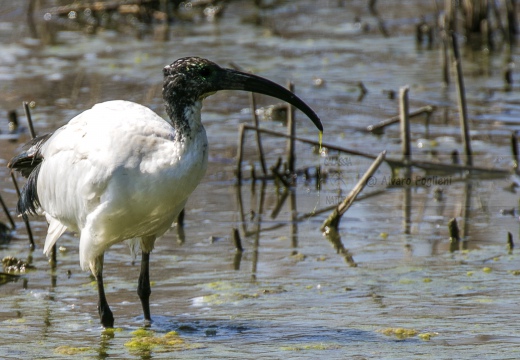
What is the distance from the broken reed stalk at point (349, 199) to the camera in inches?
311

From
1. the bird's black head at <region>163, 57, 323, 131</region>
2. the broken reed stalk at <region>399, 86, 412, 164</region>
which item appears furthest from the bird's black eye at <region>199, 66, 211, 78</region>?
the broken reed stalk at <region>399, 86, 412, 164</region>

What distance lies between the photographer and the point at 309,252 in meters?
7.73

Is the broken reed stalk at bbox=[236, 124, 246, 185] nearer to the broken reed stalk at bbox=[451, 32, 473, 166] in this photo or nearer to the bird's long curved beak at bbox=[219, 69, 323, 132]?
the broken reed stalk at bbox=[451, 32, 473, 166]

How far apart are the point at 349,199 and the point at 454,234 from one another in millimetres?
801

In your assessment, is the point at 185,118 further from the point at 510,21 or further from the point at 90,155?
the point at 510,21

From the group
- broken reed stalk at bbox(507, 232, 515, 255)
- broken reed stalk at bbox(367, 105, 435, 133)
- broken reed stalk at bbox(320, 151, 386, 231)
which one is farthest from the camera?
broken reed stalk at bbox(367, 105, 435, 133)

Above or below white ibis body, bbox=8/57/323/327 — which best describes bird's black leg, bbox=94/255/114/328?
below

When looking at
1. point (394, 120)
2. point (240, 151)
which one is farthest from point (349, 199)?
point (394, 120)

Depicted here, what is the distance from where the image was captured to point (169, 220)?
244 inches

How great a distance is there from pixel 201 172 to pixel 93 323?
134 centimetres

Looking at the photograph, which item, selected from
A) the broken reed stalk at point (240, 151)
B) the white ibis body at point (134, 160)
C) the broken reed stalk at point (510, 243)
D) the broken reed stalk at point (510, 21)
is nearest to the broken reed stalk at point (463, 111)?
the broken reed stalk at point (240, 151)

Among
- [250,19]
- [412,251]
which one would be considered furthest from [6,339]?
[250,19]

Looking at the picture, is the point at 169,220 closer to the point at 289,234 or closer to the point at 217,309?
the point at 217,309

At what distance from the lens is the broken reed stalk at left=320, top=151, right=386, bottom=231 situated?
789 centimetres
